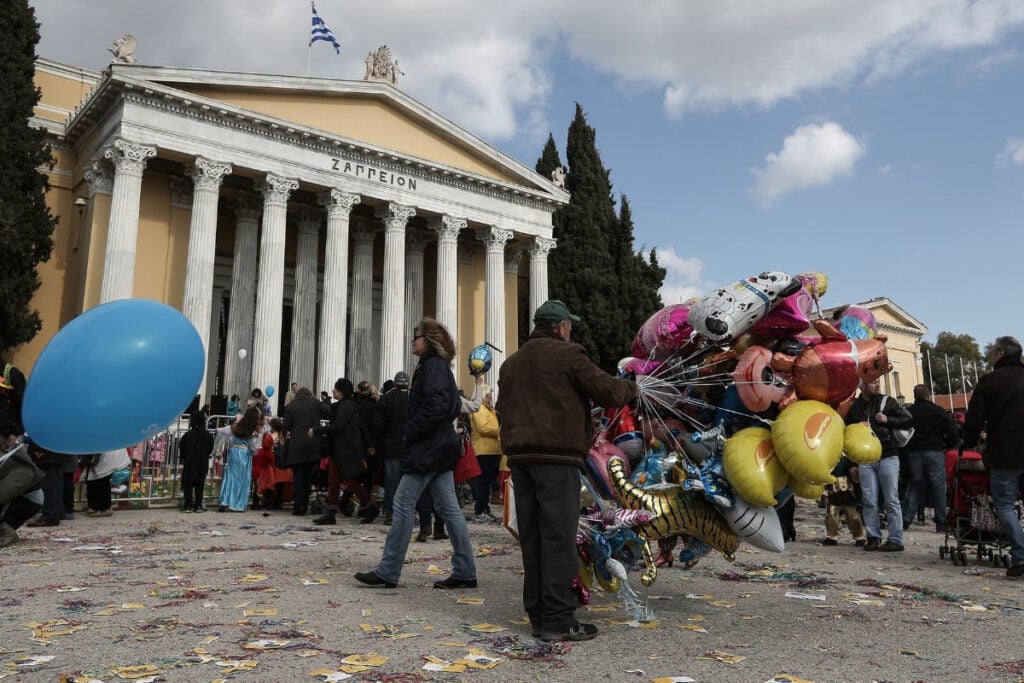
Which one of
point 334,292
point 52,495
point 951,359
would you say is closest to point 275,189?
point 334,292

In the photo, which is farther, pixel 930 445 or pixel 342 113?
pixel 342 113

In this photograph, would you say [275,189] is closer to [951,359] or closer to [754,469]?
[754,469]

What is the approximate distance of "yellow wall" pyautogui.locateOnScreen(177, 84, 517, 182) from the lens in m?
22.4

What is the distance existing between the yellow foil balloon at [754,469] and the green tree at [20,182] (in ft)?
65.2

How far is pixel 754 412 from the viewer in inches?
167

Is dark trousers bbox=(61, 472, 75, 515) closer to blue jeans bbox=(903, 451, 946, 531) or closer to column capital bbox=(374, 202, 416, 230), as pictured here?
blue jeans bbox=(903, 451, 946, 531)

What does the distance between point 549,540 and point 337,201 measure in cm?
2102

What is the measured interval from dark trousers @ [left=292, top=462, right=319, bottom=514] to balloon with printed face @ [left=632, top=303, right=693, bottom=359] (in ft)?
24.3

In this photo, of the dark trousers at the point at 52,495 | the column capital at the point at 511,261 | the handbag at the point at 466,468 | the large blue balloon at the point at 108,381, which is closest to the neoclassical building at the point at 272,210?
the column capital at the point at 511,261

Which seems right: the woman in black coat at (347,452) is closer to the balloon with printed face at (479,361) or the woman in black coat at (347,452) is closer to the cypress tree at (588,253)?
the balloon with printed face at (479,361)

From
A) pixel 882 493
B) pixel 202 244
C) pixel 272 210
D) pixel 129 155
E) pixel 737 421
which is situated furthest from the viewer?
pixel 272 210

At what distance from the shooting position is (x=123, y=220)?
62.9 ft

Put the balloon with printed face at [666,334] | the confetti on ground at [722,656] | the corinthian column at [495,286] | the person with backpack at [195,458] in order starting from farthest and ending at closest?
the corinthian column at [495,286], the person with backpack at [195,458], the balloon with printed face at [666,334], the confetti on ground at [722,656]

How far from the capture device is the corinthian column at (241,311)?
22.2m
